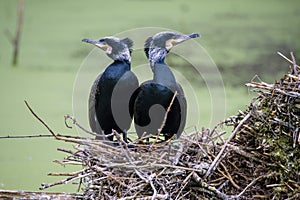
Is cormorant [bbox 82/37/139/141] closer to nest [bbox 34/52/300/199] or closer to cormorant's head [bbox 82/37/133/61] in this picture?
cormorant's head [bbox 82/37/133/61]

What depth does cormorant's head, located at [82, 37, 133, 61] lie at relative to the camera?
3287 mm

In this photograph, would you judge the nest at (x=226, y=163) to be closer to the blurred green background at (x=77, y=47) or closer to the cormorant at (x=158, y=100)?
the cormorant at (x=158, y=100)

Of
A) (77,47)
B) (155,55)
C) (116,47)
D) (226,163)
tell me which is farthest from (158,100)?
(77,47)

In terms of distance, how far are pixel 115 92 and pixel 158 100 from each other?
260 mm

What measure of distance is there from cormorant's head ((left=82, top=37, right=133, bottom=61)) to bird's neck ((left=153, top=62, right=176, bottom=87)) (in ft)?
0.68

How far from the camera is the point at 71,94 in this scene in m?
5.67

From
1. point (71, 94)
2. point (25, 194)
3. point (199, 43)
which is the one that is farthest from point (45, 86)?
point (25, 194)

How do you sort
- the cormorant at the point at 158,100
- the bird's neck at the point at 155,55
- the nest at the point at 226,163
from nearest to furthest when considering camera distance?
the nest at the point at 226,163 → the cormorant at the point at 158,100 → the bird's neck at the point at 155,55

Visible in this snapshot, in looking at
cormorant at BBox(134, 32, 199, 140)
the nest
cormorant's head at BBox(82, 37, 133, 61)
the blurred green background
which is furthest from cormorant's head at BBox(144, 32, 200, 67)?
the blurred green background

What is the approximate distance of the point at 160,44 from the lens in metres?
3.22

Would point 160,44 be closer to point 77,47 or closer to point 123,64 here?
point 123,64

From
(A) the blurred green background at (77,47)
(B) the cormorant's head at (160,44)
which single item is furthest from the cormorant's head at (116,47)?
(A) the blurred green background at (77,47)

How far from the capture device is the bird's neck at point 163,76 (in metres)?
3.09

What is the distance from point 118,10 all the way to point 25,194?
5247 mm
